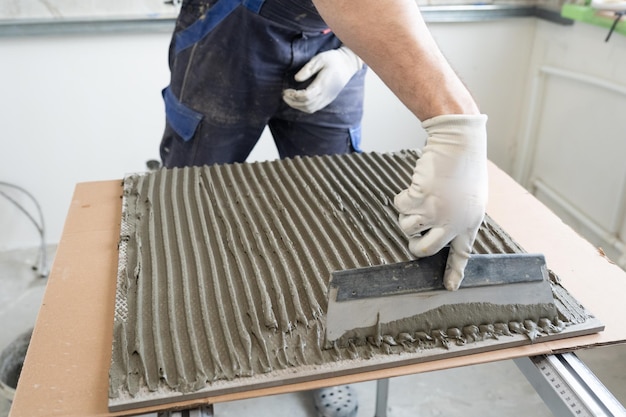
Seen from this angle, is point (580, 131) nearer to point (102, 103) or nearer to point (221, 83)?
point (221, 83)

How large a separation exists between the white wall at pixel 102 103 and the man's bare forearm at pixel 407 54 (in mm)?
1509

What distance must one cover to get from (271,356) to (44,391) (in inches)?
12.2

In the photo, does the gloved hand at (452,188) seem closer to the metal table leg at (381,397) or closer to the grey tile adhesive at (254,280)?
the grey tile adhesive at (254,280)

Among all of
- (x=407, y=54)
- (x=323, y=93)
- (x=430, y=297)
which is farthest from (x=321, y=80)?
(x=430, y=297)

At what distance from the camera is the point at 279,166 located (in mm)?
1375

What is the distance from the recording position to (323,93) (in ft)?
4.67

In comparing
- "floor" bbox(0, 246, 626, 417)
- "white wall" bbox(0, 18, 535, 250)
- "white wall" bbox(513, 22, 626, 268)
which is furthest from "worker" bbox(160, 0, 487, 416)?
"white wall" bbox(513, 22, 626, 268)

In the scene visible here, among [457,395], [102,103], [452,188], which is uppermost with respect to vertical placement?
Answer: [102,103]

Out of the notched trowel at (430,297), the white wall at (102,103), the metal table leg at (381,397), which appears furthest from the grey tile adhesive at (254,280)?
the white wall at (102,103)

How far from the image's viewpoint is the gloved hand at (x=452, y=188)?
83cm

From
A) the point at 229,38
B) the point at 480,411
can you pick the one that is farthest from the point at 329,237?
the point at 480,411

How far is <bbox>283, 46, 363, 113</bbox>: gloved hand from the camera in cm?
139

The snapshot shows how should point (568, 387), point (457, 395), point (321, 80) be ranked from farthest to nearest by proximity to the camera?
point (457, 395), point (321, 80), point (568, 387)

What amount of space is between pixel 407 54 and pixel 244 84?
0.65 m
